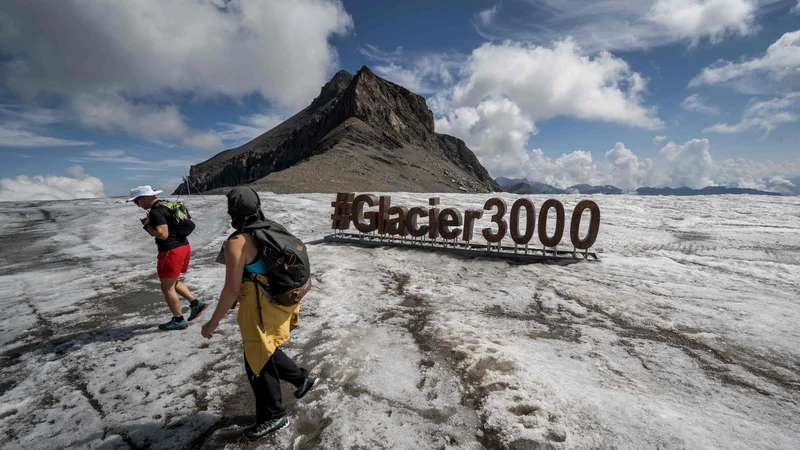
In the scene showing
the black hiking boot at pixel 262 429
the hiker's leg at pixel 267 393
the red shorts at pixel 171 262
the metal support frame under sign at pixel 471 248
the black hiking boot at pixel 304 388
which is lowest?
the black hiking boot at pixel 262 429

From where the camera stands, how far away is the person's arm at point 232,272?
108 inches

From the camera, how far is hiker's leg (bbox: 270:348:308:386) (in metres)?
3.29

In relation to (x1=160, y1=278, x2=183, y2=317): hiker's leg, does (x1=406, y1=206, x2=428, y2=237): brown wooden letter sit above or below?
above

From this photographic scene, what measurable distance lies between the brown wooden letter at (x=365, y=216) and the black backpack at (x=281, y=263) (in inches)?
330

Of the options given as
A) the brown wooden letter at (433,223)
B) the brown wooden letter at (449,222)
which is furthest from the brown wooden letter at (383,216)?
the brown wooden letter at (449,222)

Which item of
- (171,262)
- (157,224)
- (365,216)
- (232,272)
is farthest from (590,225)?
(157,224)

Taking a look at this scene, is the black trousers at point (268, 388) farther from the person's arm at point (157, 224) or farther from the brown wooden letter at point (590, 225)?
the brown wooden letter at point (590, 225)

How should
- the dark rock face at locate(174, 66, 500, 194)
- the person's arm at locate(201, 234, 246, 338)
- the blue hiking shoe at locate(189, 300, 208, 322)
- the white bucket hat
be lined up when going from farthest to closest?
the dark rock face at locate(174, 66, 500, 194) < the blue hiking shoe at locate(189, 300, 208, 322) < the white bucket hat < the person's arm at locate(201, 234, 246, 338)

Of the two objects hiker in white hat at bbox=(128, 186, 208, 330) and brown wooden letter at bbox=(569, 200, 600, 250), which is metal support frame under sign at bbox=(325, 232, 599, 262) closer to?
brown wooden letter at bbox=(569, 200, 600, 250)

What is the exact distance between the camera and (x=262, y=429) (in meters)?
3.17

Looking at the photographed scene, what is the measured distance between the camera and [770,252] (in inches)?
380

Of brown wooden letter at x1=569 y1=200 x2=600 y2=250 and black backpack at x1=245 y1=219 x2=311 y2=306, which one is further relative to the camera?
brown wooden letter at x1=569 y1=200 x2=600 y2=250

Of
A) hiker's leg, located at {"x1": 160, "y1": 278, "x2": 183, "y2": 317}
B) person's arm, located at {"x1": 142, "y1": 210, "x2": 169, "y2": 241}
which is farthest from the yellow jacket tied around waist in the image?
hiker's leg, located at {"x1": 160, "y1": 278, "x2": 183, "y2": 317}

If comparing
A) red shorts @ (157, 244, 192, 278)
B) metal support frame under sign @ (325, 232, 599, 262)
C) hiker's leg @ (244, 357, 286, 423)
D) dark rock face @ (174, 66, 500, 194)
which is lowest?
hiker's leg @ (244, 357, 286, 423)
